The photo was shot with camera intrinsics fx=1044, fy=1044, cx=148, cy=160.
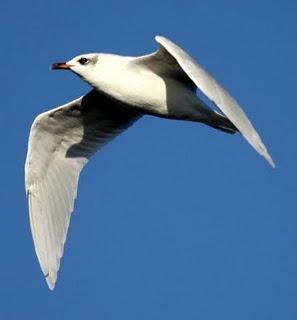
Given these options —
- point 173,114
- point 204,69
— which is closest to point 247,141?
point 204,69

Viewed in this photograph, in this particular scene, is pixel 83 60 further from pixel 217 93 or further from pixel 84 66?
pixel 217 93

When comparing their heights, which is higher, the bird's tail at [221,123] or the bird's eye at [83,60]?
the bird's eye at [83,60]

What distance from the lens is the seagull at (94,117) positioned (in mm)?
11547

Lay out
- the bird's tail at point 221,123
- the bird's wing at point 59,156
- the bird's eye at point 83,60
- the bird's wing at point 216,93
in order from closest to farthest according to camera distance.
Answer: the bird's wing at point 216,93
the bird's tail at point 221,123
the bird's eye at point 83,60
the bird's wing at point 59,156

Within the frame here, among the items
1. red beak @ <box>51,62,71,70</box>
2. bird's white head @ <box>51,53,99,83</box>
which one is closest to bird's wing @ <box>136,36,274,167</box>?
bird's white head @ <box>51,53,99,83</box>

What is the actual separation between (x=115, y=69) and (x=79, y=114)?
154cm

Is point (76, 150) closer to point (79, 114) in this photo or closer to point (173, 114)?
point (79, 114)

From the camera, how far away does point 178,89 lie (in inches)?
465

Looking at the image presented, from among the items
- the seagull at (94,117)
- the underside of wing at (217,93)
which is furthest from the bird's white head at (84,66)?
the underside of wing at (217,93)

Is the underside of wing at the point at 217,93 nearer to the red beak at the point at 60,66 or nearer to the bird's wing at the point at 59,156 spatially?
the red beak at the point at 60,66

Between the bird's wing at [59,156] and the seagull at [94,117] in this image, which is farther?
the bird's wing at [59,156]

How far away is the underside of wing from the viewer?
9.68 m

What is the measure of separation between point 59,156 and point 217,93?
144 inches

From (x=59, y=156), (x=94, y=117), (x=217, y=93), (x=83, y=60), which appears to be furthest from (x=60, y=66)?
(x=217, y=93)
